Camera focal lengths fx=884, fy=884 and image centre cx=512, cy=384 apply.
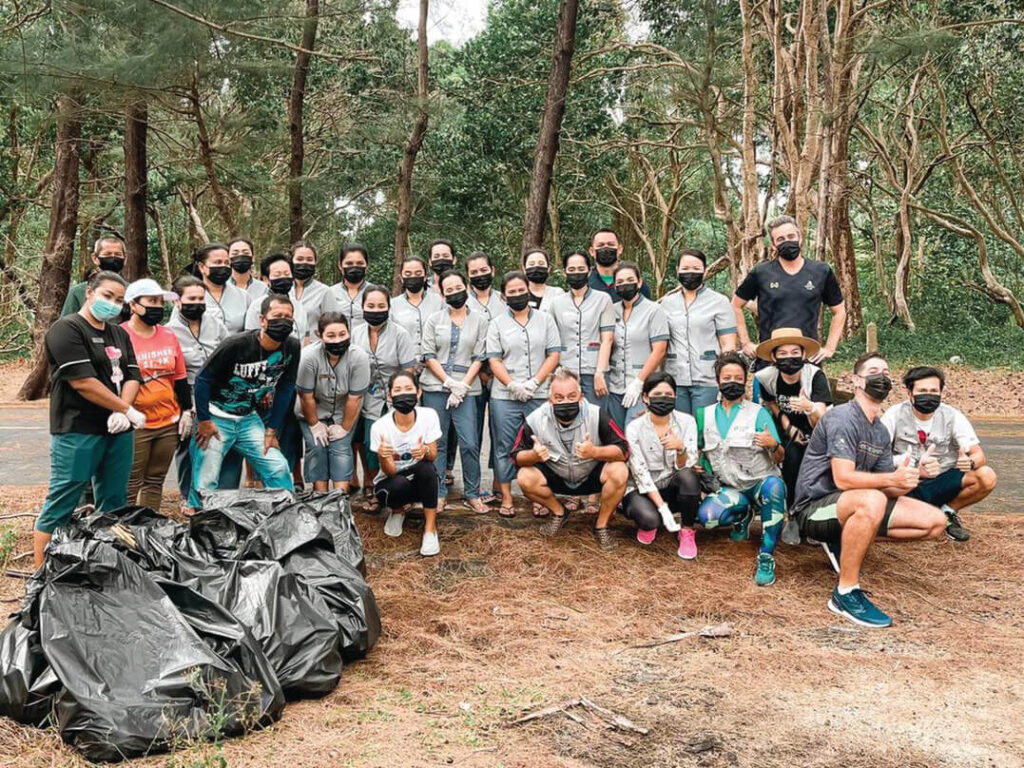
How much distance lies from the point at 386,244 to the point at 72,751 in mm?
24217

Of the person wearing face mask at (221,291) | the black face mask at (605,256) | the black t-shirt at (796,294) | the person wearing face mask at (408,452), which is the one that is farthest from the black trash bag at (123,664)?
the black t-shirt at (796,294)

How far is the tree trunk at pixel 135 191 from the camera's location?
13750 mm

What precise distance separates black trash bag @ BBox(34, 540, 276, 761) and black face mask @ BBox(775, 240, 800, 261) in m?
4.82

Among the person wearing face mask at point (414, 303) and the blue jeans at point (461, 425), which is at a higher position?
the person wearing face mask at point (414, 303)

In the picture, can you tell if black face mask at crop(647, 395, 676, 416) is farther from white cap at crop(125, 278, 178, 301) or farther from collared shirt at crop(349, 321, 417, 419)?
white cap at crop(125, 278, 178, 301)

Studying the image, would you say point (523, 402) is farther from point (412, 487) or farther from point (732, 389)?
point (732, 389)

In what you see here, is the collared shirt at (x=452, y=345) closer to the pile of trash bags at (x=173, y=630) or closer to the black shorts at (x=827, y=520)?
the pile of trash bags at (x=173, y=630)

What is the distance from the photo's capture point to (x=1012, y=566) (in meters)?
6.11

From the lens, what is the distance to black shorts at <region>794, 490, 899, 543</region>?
18.1 ft

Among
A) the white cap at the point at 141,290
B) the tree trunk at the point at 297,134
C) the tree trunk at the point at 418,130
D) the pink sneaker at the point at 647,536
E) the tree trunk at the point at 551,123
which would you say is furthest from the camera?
the tree trunk at the point at 418,130

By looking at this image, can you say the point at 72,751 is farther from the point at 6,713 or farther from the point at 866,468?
the point at 866,468

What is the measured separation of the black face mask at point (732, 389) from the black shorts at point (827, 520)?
35.6 inches

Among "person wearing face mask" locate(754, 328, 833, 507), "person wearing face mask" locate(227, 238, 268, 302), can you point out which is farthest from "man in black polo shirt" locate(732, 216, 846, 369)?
"person wearing face mask" locate(227, 238, 268, 302)

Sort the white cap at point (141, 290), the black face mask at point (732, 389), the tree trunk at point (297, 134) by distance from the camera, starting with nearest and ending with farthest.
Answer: the white cap at point (141, 290)
the black face mask at point (732, 389)
the tree trunk at point (297, 134)
